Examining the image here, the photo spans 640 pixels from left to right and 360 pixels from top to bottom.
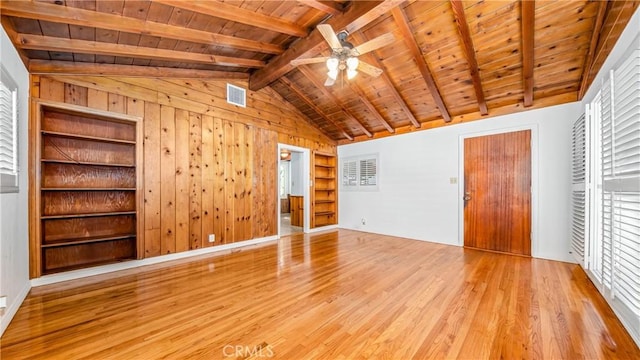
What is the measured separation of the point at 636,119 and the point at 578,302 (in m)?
1.75

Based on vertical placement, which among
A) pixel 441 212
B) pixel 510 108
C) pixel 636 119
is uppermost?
pixel 510 108

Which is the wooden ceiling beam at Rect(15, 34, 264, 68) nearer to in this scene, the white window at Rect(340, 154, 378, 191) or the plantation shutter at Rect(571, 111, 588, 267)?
the white window at Rect(340, 154, 378, 191)

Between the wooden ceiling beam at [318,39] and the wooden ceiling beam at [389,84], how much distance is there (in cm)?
50

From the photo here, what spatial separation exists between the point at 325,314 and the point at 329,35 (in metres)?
2.63

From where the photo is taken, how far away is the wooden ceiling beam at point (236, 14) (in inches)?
97.4

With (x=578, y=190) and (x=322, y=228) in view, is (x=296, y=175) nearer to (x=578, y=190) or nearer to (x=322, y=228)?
(x=322, y=228)

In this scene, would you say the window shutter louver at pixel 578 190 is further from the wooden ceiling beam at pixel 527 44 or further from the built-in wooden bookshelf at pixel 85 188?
the built-in wooden bookshelf at pixel 85 188

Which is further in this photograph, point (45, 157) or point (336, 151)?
point (336, 151)

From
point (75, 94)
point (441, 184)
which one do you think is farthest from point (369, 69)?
point (75, 94)

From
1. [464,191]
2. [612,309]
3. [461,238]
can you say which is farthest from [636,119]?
[461,238]

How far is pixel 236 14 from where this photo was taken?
2.75m

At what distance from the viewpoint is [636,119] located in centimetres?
175

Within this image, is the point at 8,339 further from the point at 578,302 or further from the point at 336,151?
the point at 336,151

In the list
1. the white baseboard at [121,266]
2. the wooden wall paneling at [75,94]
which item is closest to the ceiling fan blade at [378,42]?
the wooden wall paneling at [75,94]
